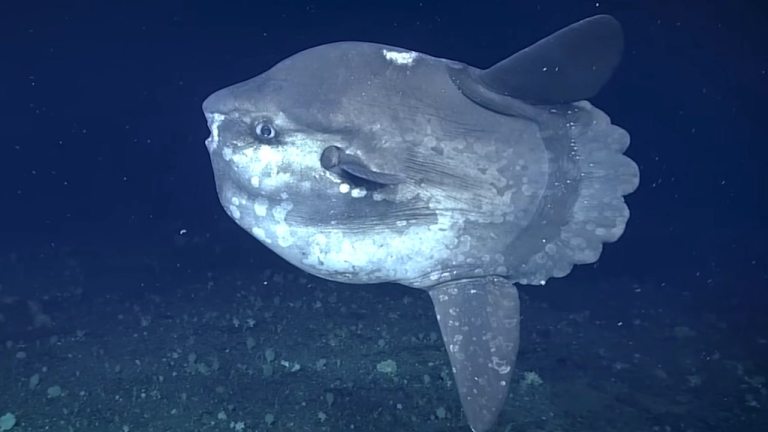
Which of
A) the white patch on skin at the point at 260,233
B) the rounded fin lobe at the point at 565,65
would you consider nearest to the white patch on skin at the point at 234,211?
the white patch on skin at the point at 260,233

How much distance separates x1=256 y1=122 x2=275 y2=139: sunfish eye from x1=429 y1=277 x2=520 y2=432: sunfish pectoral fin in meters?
1.44

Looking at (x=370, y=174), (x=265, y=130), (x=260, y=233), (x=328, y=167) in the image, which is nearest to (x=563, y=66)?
(x=370, y=174)

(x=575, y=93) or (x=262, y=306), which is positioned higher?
(x=575, y=93)

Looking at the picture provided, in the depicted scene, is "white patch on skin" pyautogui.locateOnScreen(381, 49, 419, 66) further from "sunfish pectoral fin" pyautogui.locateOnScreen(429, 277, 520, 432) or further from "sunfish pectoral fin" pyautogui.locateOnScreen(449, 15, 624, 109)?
"sunfish pectoral fin" pyautogui.locateOnScreen(429, 277, 520, 432)

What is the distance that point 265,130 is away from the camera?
11.5 ft

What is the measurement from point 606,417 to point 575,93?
2946 mm

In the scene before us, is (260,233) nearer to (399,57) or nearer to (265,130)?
(265,130)

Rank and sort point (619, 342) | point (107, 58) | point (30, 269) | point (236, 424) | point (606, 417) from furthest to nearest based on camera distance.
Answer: point (107, 58) < point (30, 269) < point (619, 342) < point (606, 417) < point (236, 424)

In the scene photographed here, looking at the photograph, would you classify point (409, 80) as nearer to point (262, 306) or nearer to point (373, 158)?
point (373, 158)

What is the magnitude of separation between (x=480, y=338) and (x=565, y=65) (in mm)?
1723

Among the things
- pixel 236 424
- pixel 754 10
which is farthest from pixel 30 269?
pixel 754 10

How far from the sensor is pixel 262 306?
7.03m

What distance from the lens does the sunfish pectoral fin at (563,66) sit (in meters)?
3.31

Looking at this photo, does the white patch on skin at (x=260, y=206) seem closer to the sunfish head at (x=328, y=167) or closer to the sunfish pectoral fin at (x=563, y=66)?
the sunfish head at (x=328, y=167)
